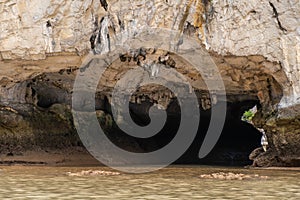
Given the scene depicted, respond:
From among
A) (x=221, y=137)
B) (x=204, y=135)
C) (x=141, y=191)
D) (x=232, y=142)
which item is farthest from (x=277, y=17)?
(x=232, y=142)

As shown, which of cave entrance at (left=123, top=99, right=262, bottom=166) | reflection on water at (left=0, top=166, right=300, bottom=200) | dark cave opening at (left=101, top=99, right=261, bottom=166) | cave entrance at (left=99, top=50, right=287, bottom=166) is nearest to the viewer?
reflection on water at (left=0, top=166, right=300, bottom=200)

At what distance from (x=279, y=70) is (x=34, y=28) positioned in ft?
21.0

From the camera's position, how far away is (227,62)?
1160cm

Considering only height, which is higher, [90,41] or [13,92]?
[90,41]

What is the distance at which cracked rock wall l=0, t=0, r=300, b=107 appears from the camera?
10531mm

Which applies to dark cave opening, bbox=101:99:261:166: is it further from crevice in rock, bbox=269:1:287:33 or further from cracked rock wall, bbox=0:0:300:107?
crevice in rock, bbox=269:1:287:33

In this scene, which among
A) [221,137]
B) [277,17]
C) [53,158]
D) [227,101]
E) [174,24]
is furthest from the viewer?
[221,137]

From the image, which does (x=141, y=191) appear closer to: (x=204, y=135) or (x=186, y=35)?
(x=186, y=35)

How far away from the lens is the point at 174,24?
1066 cm

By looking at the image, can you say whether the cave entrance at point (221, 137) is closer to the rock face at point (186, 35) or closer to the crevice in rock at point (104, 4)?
the rock face at point (186, 35)

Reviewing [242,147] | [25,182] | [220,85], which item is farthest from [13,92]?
[242,147]

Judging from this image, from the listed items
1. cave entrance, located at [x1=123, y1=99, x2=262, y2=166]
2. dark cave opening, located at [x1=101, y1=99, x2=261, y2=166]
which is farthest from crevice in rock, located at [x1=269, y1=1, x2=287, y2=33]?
dark cave opening, located at [x1=101, y1=99, x2=261, y2=166]

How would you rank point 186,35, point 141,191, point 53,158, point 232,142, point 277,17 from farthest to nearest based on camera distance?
1. point 232,142
2. point 53,158
3. point 186,35
4. point 277,17
5. point 141,191

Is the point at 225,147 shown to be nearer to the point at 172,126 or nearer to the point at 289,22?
the point at 172,126
